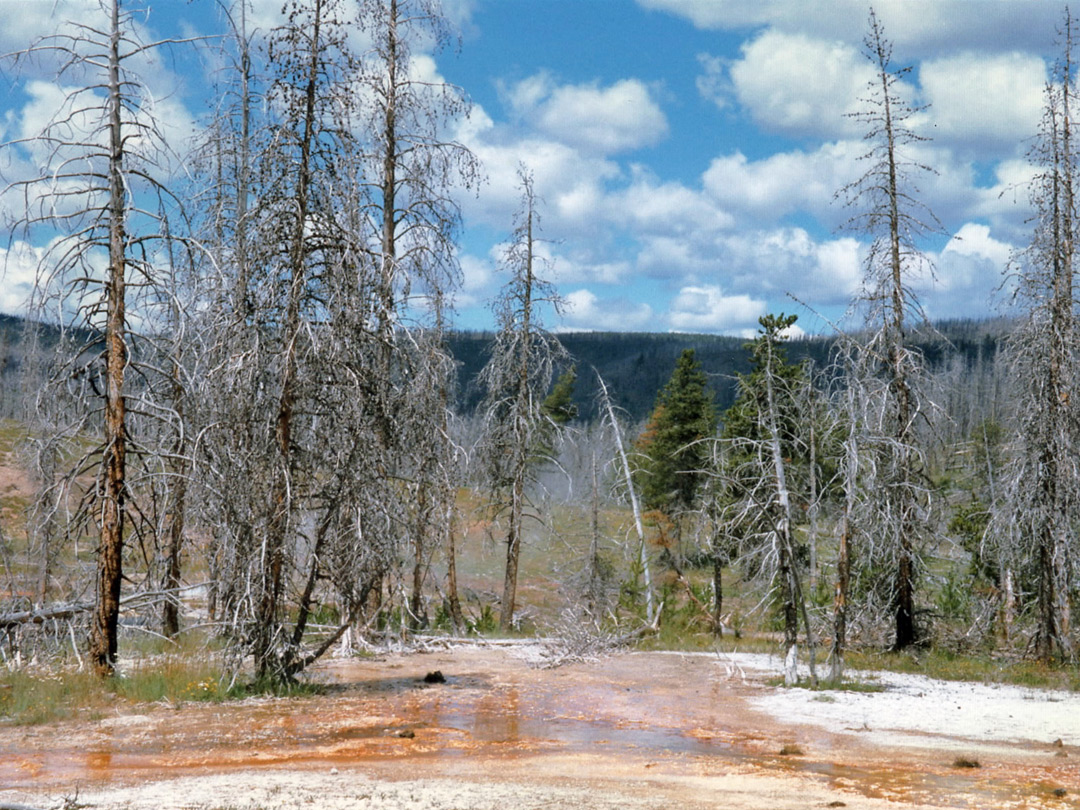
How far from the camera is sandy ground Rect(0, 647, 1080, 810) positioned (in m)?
8.83

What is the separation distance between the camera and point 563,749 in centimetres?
1127

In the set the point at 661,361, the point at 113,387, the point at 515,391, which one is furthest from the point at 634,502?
the point at 661,361

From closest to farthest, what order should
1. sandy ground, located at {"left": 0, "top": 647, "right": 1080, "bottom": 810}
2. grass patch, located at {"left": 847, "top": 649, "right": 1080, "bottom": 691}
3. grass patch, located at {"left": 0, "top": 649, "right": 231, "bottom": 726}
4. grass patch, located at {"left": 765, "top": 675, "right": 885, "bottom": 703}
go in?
sandy ground, located at {"left": 0, "top": 647, "right": 1080, "bottom": 810} → grass patch, located at {"left": 0, "top": 649, "right": 231, "bottom": 726} → grass patch, located at {"left": 765, "top": 675, "right": 885, "bottom": 703} → grass patch, located at {"left": 847, "top": 649, "right": 1080, "bottom": 691}

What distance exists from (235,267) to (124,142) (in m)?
2.24

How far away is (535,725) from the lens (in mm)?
12891

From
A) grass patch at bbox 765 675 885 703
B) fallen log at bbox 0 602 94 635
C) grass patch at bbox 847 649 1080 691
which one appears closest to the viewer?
fallen log at bbox 0 602 94 635

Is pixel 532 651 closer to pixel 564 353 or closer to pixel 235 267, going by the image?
pixel 564 353

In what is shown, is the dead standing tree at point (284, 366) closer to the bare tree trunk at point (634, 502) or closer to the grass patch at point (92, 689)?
the grass patch at point (92, 689)

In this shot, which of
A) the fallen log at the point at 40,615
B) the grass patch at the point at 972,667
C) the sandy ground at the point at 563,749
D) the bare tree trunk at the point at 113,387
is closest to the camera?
the sandy ground at the point at 563,749

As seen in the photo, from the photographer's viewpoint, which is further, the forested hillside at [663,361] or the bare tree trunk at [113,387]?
the forested hillside at [663,361]

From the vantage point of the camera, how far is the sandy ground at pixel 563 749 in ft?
29.0

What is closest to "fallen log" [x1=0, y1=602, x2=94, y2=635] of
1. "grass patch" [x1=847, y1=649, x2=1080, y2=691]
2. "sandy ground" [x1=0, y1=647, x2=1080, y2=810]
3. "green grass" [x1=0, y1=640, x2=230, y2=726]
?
"green grass" [x1=0, y1=640, x2=230, y2=726]

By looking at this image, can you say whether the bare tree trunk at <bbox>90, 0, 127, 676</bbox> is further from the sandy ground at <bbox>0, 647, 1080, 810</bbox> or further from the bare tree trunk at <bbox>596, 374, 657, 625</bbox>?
the bare tree trunk at <bbox>596, 374, 657, 625</bbox>

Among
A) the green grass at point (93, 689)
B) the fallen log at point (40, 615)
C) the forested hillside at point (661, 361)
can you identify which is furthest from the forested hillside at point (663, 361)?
the green grass at point (93, 689)
